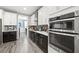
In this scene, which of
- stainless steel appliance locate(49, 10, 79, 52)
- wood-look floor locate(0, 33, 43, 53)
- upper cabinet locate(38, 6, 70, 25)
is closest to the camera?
stainless steel appliance locate(49, 10, 79, 52)

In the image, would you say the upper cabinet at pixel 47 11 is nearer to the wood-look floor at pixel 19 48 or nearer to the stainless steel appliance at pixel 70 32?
the stainless steel appliance at pixel 70 32

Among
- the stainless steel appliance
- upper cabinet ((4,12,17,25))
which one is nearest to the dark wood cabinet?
upper cabinet ((4,12,17,25))

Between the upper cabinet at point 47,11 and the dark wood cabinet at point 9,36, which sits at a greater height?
the upper cabinet at point 47,11

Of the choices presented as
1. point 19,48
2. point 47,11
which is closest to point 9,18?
point 19,48

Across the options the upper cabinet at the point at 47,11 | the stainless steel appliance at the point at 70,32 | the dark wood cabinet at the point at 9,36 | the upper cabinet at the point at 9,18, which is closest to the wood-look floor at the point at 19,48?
the dark wood cabinet at the point at 9,36

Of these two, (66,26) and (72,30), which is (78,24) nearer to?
(72,30)

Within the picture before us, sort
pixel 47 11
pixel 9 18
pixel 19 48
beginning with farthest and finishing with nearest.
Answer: pixel 9 18, pixel 19 48, pixel 47 11

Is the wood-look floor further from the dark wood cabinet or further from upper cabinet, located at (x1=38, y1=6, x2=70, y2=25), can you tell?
upper cabinet, located at (x1=38, y1=6, x2=70, y2=25)

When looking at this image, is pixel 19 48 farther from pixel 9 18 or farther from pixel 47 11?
pixel 9 18
